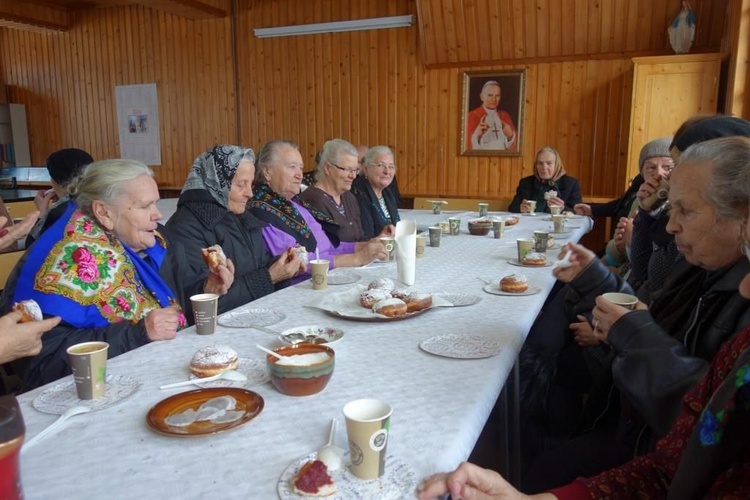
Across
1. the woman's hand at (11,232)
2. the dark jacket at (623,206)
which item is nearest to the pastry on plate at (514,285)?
the woman's hand at (11,232)

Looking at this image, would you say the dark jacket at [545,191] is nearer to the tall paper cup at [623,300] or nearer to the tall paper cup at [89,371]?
the tall paper cup at [623,300]

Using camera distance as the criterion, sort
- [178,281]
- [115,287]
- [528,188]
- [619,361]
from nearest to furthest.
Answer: [619,361] → [115,287] → [178,281] → [528,188]

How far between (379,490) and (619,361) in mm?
743

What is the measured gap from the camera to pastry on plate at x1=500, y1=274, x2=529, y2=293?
6.72ft

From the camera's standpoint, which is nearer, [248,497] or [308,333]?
[248,497]

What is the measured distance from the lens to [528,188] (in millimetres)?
6062

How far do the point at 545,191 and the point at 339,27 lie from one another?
3551 millimetres

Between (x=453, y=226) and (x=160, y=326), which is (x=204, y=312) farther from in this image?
(x=453, y=226)

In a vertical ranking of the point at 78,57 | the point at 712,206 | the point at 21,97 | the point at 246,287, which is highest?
the point at 78,57

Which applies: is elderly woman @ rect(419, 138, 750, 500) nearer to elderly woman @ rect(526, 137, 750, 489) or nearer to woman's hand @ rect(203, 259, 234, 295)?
elderly woman @ rect(526, 137, 750, 489)

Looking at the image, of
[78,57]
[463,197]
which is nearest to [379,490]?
[463,197]

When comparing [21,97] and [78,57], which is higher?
[78,57]

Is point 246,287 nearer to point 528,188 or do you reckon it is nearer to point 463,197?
point 528,188

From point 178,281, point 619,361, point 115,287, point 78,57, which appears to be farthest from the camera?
point 78,57
